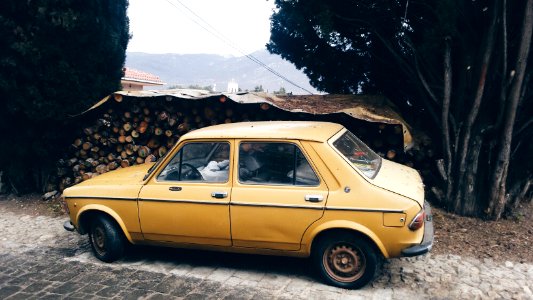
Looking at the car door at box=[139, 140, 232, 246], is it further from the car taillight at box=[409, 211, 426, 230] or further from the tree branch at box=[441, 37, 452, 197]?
the tree branch at box=[441, 37, 452, 197]

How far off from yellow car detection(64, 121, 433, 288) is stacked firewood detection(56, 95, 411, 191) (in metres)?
2.16

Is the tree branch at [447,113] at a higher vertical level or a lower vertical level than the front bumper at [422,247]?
higher

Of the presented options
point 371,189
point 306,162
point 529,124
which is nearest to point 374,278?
point 371,189

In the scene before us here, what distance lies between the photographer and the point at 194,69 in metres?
175

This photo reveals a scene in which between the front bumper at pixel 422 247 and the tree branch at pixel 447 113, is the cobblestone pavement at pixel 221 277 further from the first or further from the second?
the tree branch at pixel 447 113

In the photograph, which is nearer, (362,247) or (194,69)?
(362,247)

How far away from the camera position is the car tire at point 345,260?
4090mm

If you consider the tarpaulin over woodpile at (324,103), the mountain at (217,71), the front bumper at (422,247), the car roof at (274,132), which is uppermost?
the mountain at (217,71)

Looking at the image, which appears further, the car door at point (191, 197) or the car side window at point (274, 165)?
the car door at point (191, 197)

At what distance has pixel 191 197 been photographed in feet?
14.8

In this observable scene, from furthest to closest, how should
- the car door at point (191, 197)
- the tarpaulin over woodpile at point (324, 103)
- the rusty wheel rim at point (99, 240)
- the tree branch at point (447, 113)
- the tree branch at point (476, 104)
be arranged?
the tarpaulin over woodpile at point (324, 103) < the tree branch at point (447, 113) < the tree branch at point (476, 104) < the rusty wheel rim at point (99, 240) < the car door at point (191, 197)

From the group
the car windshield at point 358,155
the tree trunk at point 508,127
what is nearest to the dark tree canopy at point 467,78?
the tree trunk at point 508,127

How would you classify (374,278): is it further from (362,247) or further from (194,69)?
(194,69)

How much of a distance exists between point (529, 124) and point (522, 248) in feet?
6.01
